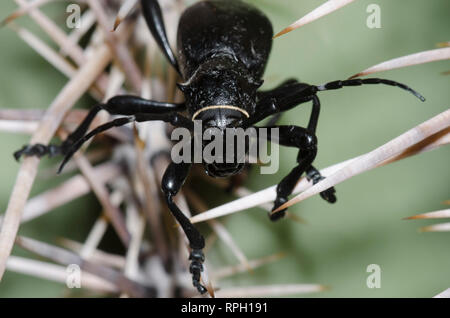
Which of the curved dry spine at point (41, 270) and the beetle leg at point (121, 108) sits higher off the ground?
the beetle leg at point (121, 108)

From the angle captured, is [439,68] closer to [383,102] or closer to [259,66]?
[383,102]

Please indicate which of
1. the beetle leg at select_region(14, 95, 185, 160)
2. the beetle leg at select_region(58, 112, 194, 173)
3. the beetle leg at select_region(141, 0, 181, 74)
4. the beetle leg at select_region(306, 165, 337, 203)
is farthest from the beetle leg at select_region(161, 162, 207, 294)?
the beetle leg at select_region(141, 0, 181, 74)

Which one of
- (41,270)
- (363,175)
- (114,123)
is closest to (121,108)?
(114,123)

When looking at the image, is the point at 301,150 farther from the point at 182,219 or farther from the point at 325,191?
the point at 182,219

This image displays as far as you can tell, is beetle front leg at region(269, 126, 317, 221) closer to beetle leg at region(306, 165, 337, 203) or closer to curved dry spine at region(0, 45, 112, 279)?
beetle leg at region(306, 165, 337, 203)

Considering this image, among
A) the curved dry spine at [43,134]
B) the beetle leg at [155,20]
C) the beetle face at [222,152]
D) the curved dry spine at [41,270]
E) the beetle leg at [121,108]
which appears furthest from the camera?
the beetle leg at [155,20]

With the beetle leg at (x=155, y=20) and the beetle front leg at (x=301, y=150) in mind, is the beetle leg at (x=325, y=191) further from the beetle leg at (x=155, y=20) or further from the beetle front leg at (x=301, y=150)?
the beetle leg at (x=155, y=20)

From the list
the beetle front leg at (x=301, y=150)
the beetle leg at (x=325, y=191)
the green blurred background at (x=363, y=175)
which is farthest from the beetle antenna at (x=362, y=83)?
the green blurred background at (x=363, y=175)
